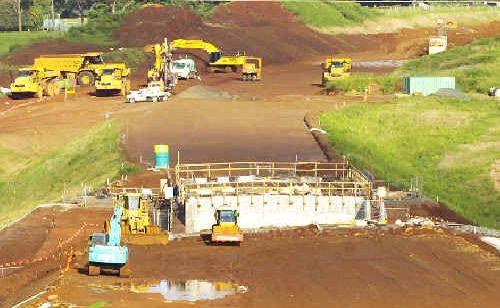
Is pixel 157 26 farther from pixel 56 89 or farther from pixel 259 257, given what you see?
pixel 259 257

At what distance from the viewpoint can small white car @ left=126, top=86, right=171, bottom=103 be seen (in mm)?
89012

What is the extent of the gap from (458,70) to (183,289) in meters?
75.8

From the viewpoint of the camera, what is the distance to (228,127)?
74.6 meters

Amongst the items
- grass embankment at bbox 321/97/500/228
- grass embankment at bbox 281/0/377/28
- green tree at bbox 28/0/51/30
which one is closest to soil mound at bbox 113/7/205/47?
green tree at bbox 28/0/51/30

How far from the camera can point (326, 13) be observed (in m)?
176

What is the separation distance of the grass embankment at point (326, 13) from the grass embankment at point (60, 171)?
329ft

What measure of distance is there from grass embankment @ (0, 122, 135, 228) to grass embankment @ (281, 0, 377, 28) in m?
100

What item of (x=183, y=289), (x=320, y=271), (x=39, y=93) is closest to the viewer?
(x=183, y=289)

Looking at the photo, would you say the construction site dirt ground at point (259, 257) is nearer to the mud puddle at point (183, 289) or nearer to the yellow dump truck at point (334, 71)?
the mud puddle at point (183, 289)

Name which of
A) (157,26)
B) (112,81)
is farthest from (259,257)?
(157,26)

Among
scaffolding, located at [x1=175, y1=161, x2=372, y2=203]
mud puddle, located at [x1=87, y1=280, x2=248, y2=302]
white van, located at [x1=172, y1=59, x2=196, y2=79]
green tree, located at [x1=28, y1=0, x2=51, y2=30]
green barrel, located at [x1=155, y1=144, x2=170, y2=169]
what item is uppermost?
green tree, located at [x1=28, y1=0, x2=51, y2=30]

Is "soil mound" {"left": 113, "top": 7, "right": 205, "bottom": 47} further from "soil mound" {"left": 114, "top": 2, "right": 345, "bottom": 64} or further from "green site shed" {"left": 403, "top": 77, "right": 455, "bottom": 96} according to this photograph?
"green site shed" {"left": 403, "top": 77, "right": 455, "bottom": 96}

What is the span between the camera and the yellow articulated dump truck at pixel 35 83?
313ft

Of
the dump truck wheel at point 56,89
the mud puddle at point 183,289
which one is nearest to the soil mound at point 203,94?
the dump truck wheel at point 56,89
